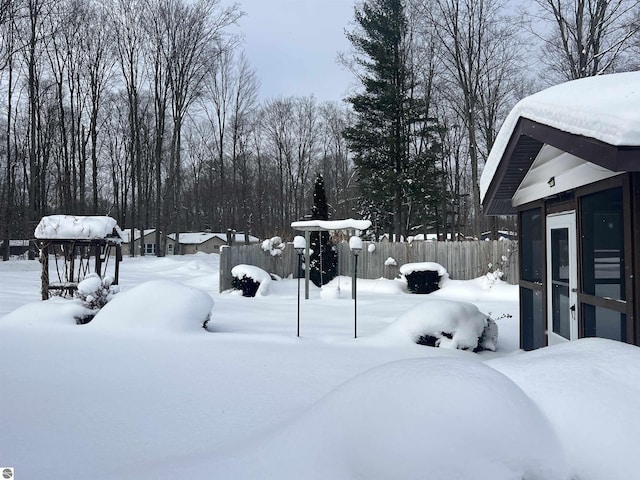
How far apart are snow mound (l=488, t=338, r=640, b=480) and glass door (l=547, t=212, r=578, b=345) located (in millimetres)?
2333

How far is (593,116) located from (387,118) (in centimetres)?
1799

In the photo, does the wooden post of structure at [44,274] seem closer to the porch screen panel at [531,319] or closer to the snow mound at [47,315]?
the snow mound at [47,315]

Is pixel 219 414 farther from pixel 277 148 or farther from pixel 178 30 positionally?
pixel 277 148

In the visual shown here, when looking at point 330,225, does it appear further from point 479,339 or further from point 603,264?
point 603,264

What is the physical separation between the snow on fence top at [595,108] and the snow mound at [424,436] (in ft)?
6.55

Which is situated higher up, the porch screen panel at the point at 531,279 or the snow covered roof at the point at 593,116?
the snow covered roof at the point at 593,116

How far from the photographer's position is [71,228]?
11.4m

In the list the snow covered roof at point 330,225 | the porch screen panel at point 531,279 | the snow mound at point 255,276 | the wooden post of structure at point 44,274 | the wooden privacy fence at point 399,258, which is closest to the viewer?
the porch screen panel at point 531,279

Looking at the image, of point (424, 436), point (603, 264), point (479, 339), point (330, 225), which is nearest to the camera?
point (424, 436)

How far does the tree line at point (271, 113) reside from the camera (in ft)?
66.6

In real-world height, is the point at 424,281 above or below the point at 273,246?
below

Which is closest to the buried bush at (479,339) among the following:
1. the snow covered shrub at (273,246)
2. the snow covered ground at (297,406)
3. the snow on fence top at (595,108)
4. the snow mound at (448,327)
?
the snow mound at (448,327)

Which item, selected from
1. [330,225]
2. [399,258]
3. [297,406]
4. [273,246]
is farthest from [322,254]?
[297,406]

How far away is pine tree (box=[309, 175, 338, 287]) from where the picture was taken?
16.5 meters
